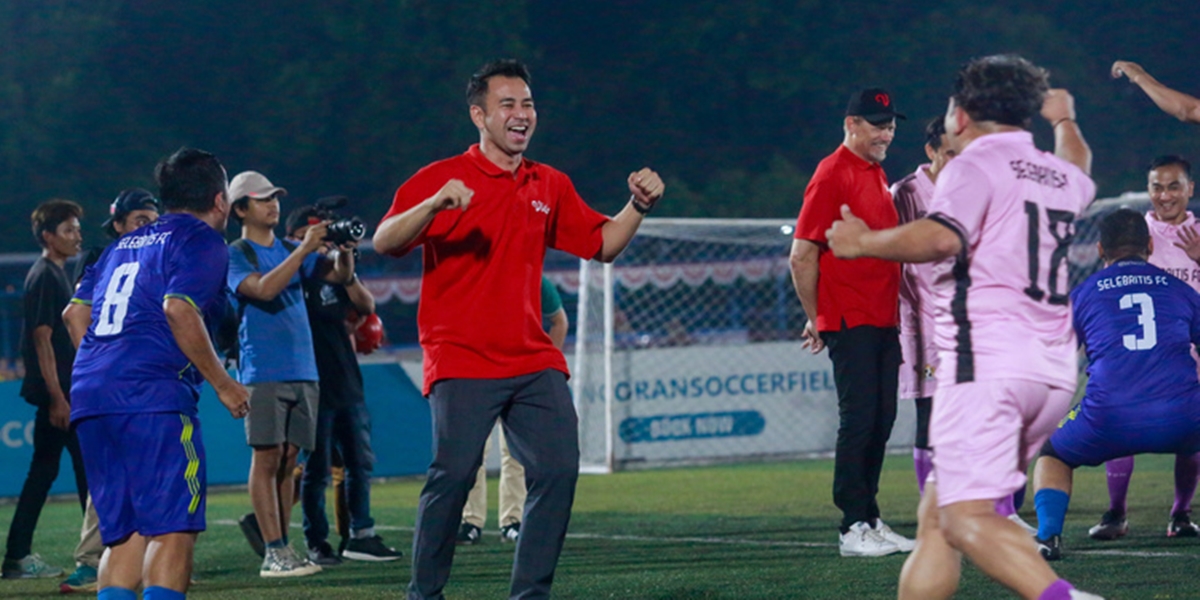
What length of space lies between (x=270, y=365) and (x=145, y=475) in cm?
292

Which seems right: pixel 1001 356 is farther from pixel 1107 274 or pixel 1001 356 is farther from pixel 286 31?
pixel 286 31

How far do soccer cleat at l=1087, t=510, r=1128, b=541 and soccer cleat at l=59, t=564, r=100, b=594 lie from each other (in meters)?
5.49

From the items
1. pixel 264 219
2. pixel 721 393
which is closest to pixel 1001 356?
pixel 264 219

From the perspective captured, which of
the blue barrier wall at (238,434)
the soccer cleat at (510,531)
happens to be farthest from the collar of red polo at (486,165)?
the blue barrier wall at (238,434)

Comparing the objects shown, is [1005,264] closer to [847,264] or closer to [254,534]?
[847,264]

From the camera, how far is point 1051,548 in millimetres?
7605

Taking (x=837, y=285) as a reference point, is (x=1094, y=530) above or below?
below

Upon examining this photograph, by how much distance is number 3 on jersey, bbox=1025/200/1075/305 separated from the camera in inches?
187

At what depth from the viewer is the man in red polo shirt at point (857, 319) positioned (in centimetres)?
784

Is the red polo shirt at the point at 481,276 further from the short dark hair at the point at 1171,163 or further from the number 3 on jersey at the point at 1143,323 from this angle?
the short dark hair at the point at 1171,163

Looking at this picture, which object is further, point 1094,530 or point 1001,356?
point 1094,530

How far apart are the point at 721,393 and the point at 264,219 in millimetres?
9427

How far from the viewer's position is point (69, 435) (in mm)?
9008

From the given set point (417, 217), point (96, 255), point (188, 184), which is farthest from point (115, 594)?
point (96, 255)
